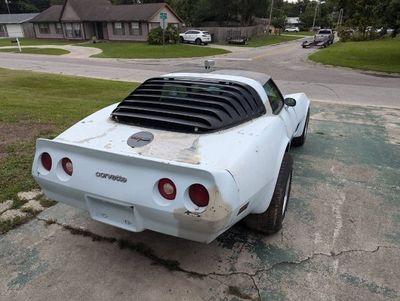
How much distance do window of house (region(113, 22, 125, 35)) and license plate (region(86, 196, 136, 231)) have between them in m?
39.9

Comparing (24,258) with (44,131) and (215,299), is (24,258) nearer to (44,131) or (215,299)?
(215,299)

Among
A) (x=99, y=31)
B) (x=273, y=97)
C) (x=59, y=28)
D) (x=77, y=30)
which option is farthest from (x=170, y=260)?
(x=59, y=28)

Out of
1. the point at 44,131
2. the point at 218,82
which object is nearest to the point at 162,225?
the point at 218,82

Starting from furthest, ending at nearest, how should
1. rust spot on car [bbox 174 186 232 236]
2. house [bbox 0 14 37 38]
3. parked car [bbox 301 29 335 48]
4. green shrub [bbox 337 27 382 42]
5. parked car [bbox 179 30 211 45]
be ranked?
house [bbox 0 14 37 38] < green shrub [bbox 337 27 382 42] < parked car [bbox 179 30 211 45] < parked car [bbox 301 29 335 48] < rust spot on car [bbox 174 186 232 236]

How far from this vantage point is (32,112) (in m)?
7.16

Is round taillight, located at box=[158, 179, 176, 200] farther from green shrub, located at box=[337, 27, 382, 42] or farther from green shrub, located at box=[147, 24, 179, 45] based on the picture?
green shrub, located at box=[337, 27, 382, 42]

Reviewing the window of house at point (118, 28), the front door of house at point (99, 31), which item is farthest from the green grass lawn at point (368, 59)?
the front door of house at point (99, 31)

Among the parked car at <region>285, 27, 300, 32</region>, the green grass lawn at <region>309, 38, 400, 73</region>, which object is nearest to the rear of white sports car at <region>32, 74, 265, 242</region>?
the green grass lawn at <region>309, 38, 400, 73</region>

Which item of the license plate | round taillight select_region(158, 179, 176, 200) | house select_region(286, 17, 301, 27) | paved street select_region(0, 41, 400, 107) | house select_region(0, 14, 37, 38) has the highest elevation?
round taillight select_region(158, 179, 176, 200)

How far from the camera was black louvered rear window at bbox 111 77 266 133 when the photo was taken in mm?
2873

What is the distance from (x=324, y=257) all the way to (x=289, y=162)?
36.2 inches

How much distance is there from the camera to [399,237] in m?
3.12

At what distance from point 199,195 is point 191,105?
111cm

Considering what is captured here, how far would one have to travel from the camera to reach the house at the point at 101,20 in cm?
3784
